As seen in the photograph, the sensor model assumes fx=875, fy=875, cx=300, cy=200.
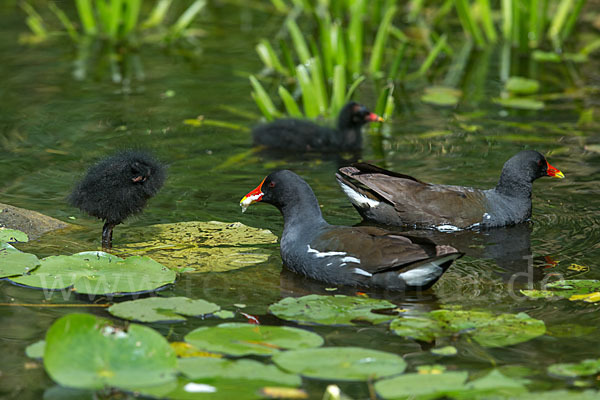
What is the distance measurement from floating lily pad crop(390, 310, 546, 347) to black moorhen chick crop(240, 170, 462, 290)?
16.9 inches

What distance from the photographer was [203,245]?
5738mm

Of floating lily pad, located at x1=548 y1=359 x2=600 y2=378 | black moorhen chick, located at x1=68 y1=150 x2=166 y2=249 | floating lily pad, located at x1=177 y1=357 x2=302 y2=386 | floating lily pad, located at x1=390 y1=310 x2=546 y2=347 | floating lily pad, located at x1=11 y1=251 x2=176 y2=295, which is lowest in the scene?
floating lily pad, located at x1=548 y1=359 x2=600 y2=378

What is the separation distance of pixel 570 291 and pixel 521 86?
5.47 m

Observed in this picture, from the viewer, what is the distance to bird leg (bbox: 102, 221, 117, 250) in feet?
18.7

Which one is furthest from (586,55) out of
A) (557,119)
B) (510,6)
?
(557,119)

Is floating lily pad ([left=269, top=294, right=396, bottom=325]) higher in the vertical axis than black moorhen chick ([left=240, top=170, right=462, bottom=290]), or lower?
lower

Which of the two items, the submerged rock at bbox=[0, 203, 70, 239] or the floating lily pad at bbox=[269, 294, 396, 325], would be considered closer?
the floating lily pad at bbox=[269, 294, 396, 325]

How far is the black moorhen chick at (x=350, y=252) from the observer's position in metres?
4.88

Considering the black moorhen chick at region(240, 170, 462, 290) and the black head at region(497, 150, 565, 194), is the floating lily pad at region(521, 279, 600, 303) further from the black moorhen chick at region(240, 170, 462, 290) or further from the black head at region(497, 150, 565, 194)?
the black head at region(497, 150, 565, 194)

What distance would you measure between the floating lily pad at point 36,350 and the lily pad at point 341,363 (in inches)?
42.5

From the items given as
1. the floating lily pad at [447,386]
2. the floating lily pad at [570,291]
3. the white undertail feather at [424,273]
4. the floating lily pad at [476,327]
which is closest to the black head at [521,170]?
the floating lily pad at [570,291]

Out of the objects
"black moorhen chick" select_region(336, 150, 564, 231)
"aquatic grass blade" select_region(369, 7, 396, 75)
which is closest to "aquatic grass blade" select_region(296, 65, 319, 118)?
"aquatic grass blade" select_region(369, 7, 396, 75)

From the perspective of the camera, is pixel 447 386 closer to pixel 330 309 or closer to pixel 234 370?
pixel 234 370

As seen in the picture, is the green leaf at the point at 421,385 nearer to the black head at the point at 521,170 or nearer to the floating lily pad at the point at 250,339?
the floating lily pad at the point at 250,339
